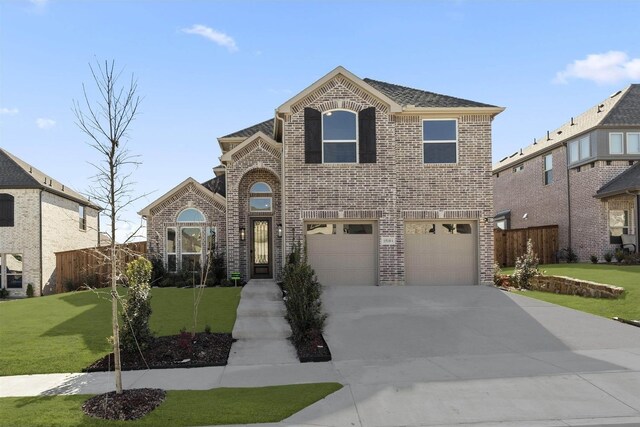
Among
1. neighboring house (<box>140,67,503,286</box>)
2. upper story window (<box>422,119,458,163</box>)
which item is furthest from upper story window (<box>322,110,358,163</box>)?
upper story window (<box>422,119,458,163</box>)

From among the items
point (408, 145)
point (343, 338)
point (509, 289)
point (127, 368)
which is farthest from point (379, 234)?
point (127, 368)

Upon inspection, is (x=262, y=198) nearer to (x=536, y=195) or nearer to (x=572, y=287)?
(x=572, y=287)

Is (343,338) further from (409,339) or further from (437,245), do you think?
(437,245)

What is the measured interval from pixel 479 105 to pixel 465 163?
2.13m

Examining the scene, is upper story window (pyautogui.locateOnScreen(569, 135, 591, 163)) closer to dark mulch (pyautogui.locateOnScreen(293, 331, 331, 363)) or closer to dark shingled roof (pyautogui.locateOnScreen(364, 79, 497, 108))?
dark shingled roof (pyautogui.locateOnScreen(364, 79, 497, 108))

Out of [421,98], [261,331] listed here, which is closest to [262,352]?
[261,331]

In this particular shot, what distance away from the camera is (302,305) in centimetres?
1040

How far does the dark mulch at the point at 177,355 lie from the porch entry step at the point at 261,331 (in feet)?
0.97

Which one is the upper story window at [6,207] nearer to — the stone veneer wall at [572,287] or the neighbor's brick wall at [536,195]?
the stone veneer wall at [572,287]

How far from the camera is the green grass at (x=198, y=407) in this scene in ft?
19.3

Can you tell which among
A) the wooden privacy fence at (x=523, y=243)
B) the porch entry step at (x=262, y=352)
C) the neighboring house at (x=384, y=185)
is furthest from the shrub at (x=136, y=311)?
the wooden privacy fence at (x=523, y=243)

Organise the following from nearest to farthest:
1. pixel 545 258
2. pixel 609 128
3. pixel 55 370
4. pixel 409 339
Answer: pixel 55 370 < pixel 409 339 < pixel 609 128 < pixel 545 258

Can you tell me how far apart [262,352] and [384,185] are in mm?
8252

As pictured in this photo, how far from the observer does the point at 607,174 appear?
75.3 ft
